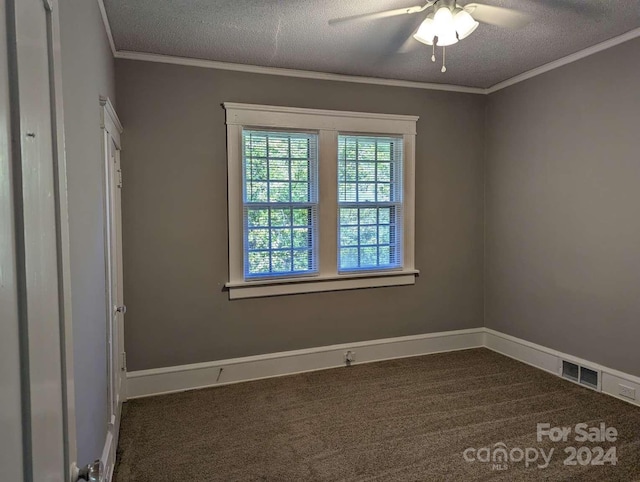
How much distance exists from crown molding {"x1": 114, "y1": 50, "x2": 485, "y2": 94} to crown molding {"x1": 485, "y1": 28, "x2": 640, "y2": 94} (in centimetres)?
26

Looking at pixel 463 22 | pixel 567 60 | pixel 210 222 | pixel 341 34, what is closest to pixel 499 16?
pixel 463 22

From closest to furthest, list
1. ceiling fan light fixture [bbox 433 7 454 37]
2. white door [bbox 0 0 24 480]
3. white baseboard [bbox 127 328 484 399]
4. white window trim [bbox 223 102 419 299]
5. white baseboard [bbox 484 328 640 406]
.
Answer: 1. white door [bbox 0 0 24 480]
2. ceiling fan light fixture [bbox 433 7 454 37]
3. white baseboard [bbox 484 328 640 406]
4. white baseboard [bbox 127 328 484 399]
5. white window trim [bbox 223 102 419 299]

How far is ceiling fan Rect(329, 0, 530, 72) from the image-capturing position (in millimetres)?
2414

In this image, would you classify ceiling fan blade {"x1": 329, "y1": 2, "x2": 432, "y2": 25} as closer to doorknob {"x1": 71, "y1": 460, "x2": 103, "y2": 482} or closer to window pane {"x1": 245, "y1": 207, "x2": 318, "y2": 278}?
window pane {"x1": 245, "y1": 207, "x2": 318, "y2": 278}

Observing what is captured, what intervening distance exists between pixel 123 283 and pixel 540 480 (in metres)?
3.08

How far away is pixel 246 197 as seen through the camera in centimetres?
371

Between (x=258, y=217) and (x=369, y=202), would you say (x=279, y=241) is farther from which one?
(x=369, y=202)

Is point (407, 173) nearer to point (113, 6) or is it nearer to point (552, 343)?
point (552, 343)

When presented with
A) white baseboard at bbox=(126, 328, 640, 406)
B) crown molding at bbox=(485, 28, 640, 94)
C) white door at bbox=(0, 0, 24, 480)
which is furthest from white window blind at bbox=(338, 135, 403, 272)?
white door at bbox=(0, 0, 24, 480)

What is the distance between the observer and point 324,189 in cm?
393

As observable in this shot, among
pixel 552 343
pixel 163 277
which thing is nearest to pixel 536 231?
pixel 552 343

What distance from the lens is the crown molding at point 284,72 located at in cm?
336

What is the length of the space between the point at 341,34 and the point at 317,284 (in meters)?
2.08

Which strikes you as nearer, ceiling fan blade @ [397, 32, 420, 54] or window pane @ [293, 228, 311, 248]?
ceiling fan blade @ [397, 32, 420, 54]
